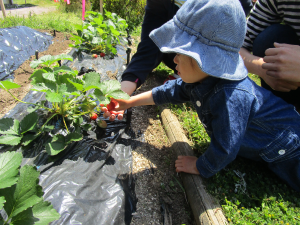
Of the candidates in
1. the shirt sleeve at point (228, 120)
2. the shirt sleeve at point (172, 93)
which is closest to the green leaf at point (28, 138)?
the shirt sleeve at point (172, 93)

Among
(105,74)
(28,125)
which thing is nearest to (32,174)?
(28,125)

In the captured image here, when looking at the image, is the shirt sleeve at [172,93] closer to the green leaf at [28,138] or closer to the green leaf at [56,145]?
the green leaf at [56,145]

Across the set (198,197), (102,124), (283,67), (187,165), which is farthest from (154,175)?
(283,67)

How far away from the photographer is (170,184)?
1.44 meters

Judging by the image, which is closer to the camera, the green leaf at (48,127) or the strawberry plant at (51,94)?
the strawberry plant at (51,94)

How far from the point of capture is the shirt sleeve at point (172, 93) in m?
1.50

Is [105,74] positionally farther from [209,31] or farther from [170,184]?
[209,31]

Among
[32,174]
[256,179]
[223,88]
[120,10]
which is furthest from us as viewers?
[120,10]

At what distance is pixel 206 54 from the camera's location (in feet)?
2.90

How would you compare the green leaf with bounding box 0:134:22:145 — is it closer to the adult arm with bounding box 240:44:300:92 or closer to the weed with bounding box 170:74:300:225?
the weed with bounding box 170:74:300:225

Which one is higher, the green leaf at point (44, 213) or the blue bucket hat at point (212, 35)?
the blue bucket hat at point (212, 35)

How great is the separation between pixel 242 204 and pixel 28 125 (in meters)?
1.46

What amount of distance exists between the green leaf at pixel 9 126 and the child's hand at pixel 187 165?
112 centimetres

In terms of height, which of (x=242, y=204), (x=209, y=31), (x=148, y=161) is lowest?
(x=148, y=161)
